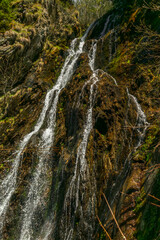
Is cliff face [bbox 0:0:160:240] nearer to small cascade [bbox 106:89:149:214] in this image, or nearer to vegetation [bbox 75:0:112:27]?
small cascade [bbox 106:89:149:214]

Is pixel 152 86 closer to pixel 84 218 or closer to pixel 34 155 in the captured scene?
pixel 84 218

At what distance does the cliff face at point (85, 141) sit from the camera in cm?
445

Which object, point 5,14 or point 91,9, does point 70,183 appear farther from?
point 91,9

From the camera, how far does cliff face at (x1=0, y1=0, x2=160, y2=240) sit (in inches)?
175

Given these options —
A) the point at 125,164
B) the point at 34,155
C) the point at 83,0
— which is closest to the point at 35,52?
the point at 34,155

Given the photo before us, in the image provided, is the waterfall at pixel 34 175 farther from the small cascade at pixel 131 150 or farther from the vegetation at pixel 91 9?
the vegetation at pixel 91 9

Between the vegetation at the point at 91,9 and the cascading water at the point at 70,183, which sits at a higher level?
the vegetation at the point at 91,9

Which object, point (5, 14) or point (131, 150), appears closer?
point (131, 150)

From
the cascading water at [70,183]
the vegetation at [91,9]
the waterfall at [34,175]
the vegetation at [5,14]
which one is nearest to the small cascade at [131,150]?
the cascading water at [70,183]

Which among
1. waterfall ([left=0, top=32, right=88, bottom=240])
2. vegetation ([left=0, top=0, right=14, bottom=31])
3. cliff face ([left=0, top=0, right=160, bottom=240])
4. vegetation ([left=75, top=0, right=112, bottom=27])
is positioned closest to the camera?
cliff face ([left=0, top=0, right=160, bottom=240])

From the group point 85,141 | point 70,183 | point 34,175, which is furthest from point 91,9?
point 70,183

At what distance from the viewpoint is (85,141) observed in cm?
637

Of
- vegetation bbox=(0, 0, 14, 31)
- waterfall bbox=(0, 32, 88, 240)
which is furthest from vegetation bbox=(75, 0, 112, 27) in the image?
waterfall bbox=(0, 32, 88, 240)

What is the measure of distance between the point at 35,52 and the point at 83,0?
34355mm
